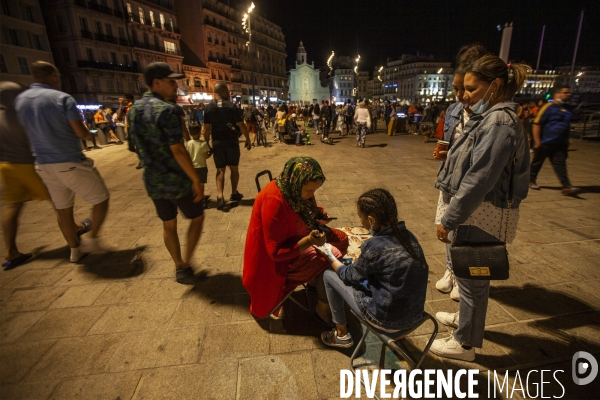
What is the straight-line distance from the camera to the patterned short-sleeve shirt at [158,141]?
8.80 feet

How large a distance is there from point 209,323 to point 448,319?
2.09 metres

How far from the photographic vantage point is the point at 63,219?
3.44 metres

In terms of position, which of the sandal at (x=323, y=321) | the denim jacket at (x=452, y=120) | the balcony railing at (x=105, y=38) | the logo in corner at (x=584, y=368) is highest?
the balcony railing at (x=105, y=38)

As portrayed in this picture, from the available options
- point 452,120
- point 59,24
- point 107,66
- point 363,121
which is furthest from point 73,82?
point 452,120

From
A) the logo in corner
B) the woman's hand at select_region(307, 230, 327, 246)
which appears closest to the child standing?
the woman's hand at select_region(307, 230, 327, 246)

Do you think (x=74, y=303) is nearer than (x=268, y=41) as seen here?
Yes

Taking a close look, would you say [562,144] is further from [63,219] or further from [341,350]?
[63,219]

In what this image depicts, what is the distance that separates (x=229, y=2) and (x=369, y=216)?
73099 mm

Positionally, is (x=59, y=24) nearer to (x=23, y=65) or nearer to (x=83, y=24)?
(x=83, y=24)

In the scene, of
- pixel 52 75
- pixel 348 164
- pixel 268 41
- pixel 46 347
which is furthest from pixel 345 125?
pixel 268 41

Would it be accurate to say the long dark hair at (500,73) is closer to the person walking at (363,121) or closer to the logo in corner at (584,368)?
the logo in corner at (584,368)

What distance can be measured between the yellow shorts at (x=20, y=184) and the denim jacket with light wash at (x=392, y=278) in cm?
390

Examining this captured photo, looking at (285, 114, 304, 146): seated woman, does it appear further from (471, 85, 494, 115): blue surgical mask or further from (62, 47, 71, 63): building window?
(62, 47, 71, 63): building window

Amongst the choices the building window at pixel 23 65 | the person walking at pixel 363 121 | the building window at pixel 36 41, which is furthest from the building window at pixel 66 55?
the person walking at pixel 363 121
